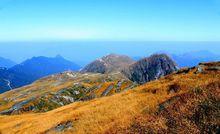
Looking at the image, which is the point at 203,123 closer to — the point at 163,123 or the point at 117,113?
the point at 163,123

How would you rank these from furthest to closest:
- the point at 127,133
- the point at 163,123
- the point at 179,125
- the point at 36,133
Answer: the point at 36,133 < the point at 127,133 < the point at 163,123 < the point at 179,125

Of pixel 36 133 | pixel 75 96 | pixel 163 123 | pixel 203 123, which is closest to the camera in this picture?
pixel 203 123

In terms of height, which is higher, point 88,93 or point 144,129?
point 144,129

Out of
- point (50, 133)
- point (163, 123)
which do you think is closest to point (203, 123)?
point (163, 123)

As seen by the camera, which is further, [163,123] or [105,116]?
[105,116]

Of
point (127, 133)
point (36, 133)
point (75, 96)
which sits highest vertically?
point (127, 133)

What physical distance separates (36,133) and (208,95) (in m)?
20.3

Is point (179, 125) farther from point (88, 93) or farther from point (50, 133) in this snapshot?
point (88, 93)

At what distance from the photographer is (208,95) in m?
16.3

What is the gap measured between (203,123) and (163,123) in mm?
2596

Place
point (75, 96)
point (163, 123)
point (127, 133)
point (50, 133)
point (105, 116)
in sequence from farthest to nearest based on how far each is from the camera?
point (75, 96)
point (50, 133)
point (105, 116)
point (127, 133)
point (163, 123)

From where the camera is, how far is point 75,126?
2662 centimetres

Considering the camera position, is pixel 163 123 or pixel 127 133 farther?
pixel 127 133

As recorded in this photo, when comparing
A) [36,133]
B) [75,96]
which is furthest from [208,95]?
[75,96]
